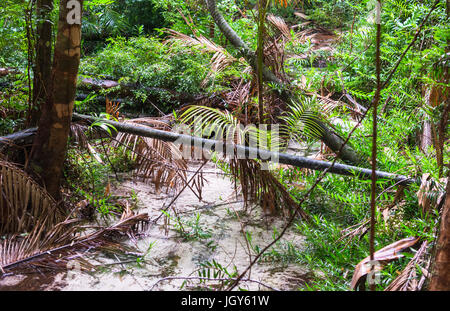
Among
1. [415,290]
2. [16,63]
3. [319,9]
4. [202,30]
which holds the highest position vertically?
[319,9]

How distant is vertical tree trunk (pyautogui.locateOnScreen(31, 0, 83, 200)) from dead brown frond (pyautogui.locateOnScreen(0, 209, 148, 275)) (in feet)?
1.25

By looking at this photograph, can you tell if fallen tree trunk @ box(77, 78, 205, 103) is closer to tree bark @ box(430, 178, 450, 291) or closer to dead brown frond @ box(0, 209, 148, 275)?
dead brown frond @ box(0, 209, 148, 275)

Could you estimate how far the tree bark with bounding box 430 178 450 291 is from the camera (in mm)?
1198

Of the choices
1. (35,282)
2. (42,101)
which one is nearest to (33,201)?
(35,282)

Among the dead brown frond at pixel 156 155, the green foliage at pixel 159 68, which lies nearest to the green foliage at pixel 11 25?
the dead brown frond at pixel 156 155

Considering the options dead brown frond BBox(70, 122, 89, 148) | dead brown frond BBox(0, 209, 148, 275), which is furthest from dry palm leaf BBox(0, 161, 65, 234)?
dead brown frond BBox(70, 122, 89, 148)

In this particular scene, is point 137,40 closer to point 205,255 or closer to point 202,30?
point 202,30

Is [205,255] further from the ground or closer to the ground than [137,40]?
closer to the ground

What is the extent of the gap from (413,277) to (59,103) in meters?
2.07

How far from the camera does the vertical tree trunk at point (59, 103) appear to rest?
2.08 metres

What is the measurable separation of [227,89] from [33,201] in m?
2.94

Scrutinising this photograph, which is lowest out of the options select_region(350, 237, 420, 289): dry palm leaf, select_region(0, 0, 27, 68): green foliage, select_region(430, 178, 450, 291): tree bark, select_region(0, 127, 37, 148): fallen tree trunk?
select_region(350, 237, 420, 289): dry palm leaf

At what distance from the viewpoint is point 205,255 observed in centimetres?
214

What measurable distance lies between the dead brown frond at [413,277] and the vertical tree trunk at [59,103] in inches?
→ 77.1
